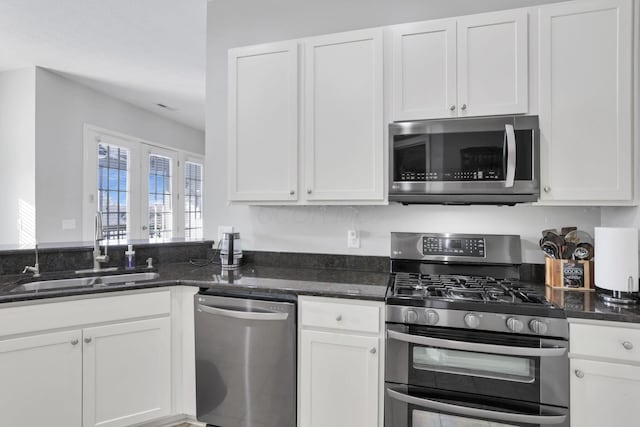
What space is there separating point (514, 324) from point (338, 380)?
84cm

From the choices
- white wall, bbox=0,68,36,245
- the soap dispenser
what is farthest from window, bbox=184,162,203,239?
the soap dispenser

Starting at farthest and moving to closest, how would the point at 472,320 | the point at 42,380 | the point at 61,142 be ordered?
the point at 61,142 < the point at 42,380 < the point at 472,320

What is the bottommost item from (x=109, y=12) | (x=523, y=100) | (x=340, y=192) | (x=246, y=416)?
(x=246, y=416)

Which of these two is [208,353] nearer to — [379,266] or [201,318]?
[201,318]

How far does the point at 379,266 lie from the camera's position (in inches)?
88.7

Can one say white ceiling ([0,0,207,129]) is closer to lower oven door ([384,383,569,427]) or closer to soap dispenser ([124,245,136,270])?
soap dispenser ([124,245,136,270])

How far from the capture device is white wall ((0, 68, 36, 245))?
3.65m

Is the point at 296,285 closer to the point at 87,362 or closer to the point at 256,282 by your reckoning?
the point at 256,282

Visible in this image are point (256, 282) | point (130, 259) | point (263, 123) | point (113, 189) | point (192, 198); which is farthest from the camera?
point (192, 198)

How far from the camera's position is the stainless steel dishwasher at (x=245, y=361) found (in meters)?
1.76

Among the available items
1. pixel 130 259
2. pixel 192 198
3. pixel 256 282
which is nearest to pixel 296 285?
pixel 256 282

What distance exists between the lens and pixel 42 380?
1640 mm

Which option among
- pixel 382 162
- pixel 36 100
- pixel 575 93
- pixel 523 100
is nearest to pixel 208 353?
pixel 382 162

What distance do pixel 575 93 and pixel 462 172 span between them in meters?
0.64
